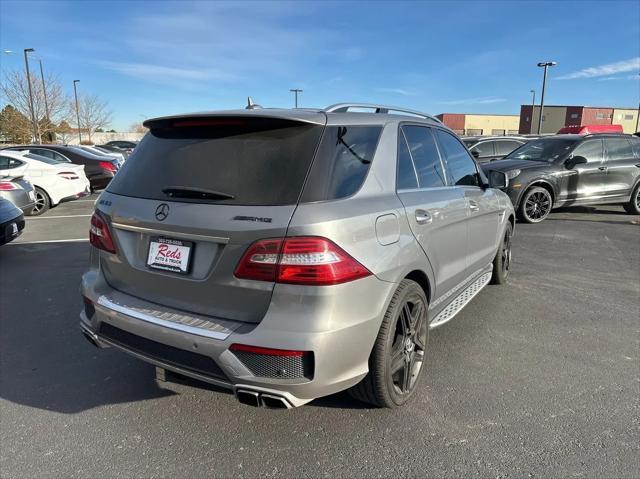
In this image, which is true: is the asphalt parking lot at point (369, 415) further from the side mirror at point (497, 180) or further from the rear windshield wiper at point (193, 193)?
the side mirror at point (497, 180)

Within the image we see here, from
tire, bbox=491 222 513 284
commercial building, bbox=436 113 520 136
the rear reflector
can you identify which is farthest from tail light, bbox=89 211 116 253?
commercial building, bbox=436 113 520 136

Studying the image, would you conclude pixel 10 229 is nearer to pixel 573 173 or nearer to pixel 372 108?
pixel 372 108

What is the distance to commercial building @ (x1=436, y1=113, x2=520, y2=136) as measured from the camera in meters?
75.3

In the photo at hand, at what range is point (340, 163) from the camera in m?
2.39

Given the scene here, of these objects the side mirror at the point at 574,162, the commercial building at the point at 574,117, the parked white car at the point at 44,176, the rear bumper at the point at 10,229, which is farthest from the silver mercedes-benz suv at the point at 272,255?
the commercial building at the point at 574,117

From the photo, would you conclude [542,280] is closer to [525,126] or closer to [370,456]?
[370,456]

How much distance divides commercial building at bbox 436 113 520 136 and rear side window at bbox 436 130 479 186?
242ft

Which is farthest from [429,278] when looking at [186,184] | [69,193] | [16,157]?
[16,157]

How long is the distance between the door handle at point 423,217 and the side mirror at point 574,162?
7.77 m

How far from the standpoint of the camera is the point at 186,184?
2.44 meters

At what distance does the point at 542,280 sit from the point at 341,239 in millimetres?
4111

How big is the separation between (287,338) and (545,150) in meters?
9.60

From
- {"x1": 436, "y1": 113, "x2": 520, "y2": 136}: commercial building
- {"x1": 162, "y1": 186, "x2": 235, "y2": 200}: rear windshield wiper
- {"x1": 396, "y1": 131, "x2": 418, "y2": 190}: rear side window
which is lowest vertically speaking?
{"x1": 162, "y1": 186, "x2": 235, "y2": 200}: rear windshield wiper

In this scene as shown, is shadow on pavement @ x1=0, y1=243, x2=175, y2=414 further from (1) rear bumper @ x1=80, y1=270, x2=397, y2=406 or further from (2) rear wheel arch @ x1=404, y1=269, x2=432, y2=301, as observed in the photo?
(2) rear wheel arch @ x1=404, y1=269, x2=432, y2=301
